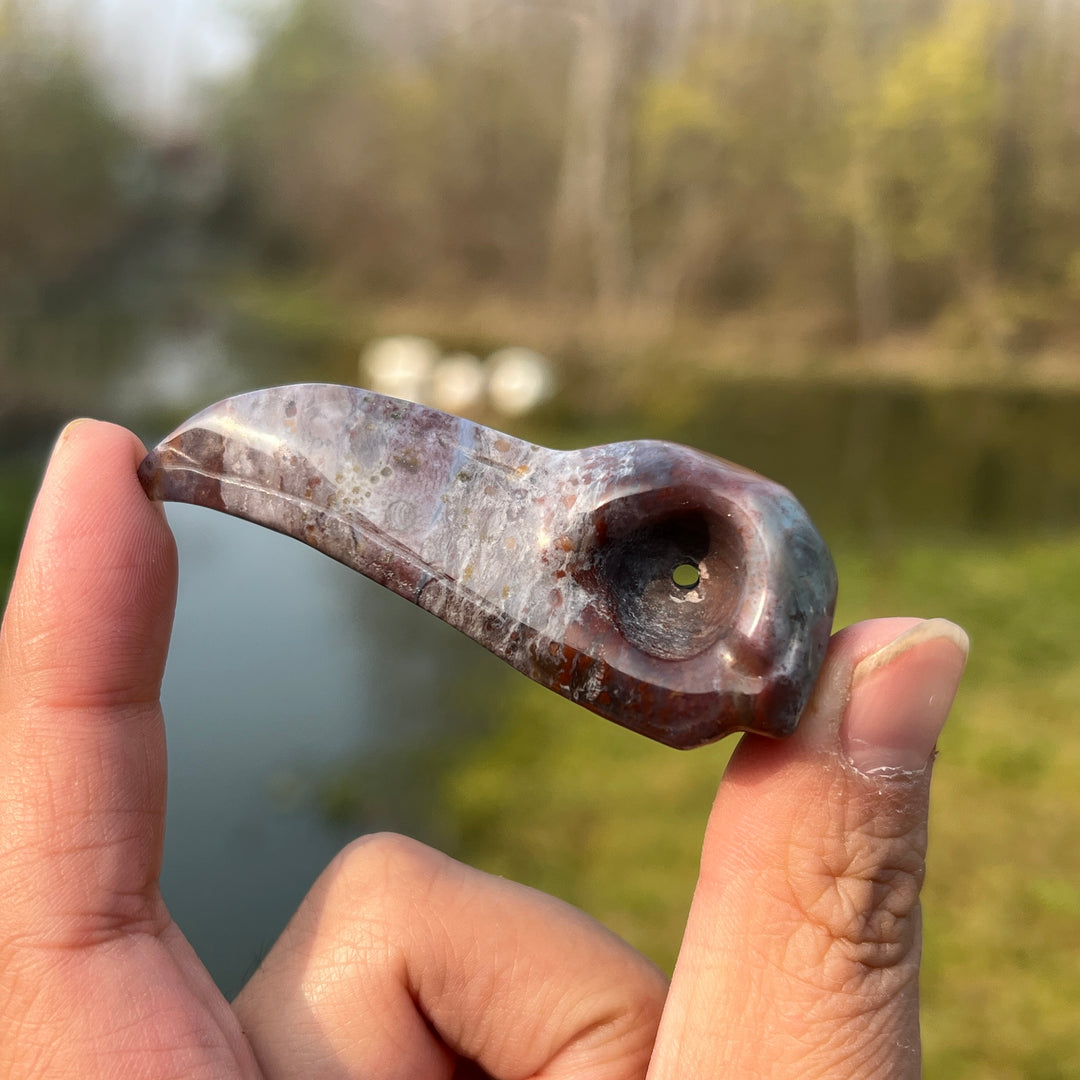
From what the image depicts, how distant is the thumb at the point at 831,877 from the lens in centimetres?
79

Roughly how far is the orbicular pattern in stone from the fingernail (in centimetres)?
5

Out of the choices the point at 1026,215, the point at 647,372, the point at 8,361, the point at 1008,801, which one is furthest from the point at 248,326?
the point at 1008,801

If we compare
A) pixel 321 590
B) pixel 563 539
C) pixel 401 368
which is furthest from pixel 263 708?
pixel 401 368

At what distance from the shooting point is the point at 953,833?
2527mm

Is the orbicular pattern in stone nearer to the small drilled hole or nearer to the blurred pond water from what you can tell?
the small drilled hole

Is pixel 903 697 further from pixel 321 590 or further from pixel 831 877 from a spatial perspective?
pixel 321 590

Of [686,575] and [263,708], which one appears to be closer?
[686,575]

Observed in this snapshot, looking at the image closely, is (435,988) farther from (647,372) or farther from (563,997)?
(647,372)

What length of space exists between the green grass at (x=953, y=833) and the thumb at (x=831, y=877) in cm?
136

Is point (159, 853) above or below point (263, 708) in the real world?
above

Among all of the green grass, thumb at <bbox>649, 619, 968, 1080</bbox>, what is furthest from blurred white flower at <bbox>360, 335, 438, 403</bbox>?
thumb at <bbox>649, 619, 968, 1080</bbox>

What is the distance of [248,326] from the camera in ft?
27.4

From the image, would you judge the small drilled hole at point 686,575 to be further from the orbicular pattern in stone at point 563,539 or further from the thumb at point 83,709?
the thumb at point 83,709

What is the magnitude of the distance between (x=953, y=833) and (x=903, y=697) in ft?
6.76
